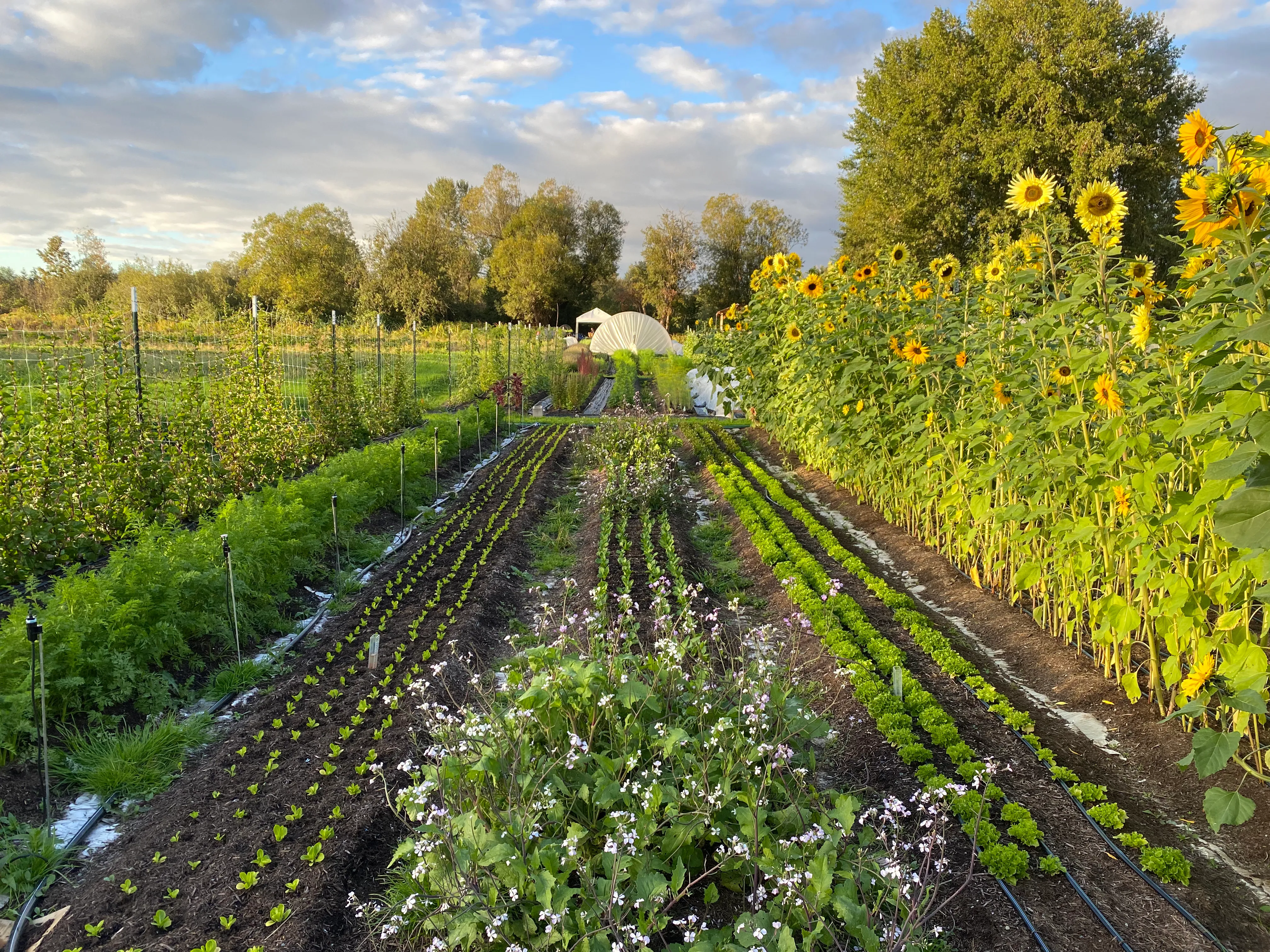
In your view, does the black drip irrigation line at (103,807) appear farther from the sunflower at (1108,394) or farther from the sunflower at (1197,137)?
the sunflower at (1197,137)

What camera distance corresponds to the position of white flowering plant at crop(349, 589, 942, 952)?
222cm

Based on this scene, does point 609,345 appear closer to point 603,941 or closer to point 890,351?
point 890,351

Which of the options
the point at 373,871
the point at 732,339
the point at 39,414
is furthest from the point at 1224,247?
the point at 732,339

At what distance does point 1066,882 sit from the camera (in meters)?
2.70

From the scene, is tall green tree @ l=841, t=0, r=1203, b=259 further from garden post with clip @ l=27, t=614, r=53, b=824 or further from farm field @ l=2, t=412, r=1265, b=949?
garden post with clip @ l=27, t=614, r=53, b=824

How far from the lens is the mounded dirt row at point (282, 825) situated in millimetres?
2525

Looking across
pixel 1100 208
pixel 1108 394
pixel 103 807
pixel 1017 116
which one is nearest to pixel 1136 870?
pixel 1108 394

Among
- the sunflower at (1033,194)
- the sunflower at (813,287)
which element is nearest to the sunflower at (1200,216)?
the sunflower at (1033,194)

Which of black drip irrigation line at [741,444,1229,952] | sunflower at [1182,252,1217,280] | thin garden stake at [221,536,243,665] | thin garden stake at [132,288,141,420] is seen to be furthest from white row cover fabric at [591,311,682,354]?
black drip irrigation line at [741,444,1229,952]

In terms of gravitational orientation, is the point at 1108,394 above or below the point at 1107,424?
above

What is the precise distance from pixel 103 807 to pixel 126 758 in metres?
0.29

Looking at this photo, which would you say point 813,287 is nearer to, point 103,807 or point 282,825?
point 282,825

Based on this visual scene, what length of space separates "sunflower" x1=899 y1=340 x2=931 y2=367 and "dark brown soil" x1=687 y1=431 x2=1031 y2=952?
205 centimetres

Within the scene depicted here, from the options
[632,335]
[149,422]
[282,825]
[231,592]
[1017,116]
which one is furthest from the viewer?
[632,335]
